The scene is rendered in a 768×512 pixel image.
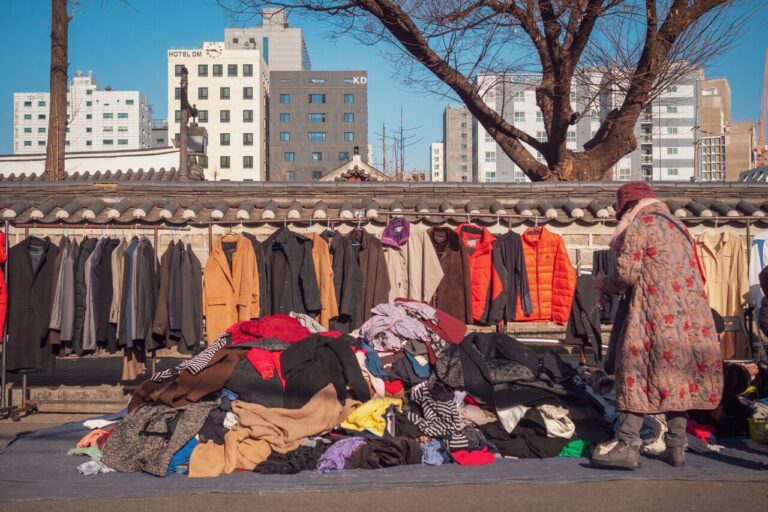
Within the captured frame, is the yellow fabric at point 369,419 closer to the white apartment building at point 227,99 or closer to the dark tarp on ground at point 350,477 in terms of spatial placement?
the dark tarp on ground at point 350,477

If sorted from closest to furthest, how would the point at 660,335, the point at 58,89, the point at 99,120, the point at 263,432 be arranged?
1. the point at 660,335
2. the point at 263,432
3. the point at 58,89
4. the point at 99,120

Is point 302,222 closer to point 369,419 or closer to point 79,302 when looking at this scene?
point 79,302

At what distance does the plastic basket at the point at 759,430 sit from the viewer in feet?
18.8

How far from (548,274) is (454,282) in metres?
1.06

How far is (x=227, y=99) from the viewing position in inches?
2884

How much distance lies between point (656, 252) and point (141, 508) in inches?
152

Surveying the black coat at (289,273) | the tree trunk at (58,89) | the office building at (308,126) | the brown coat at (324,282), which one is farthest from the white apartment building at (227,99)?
the brown coat at (324,282)

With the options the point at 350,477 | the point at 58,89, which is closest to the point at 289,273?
the point at 350,477

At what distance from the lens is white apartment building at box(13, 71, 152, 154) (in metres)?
104

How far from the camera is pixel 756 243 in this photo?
7914 mm

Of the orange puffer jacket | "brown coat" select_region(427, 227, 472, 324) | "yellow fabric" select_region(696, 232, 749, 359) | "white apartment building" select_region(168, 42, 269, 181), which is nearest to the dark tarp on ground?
"brown coat" select_region(427, 227, 472, 324)

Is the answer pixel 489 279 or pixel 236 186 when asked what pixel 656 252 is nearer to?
pixel 489 279

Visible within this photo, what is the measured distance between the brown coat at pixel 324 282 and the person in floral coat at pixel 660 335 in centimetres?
342

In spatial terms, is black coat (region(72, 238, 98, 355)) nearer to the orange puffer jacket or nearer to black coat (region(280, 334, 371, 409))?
black coat (region(280, 334, 371, 409))
